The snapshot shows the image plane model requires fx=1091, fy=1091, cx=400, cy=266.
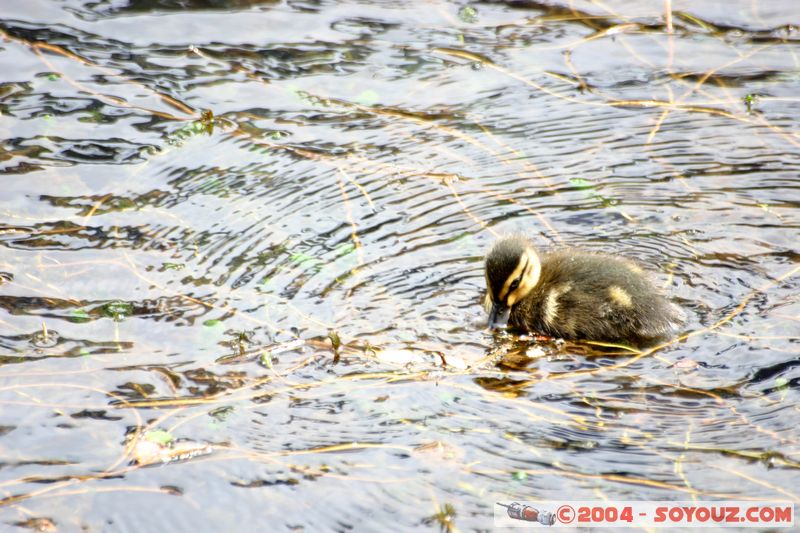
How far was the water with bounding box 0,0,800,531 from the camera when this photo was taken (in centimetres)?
395

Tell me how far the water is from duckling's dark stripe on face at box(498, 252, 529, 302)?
0.68 ft

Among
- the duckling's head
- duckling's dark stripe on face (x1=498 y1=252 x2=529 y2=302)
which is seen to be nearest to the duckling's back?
the duckling's head

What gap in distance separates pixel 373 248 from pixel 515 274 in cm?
85

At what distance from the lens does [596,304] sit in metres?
4.97

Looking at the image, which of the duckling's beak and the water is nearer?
the water

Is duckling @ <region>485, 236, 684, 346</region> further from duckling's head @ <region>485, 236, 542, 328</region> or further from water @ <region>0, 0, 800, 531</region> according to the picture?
water @ <region>0, 0, 800, 531</region>

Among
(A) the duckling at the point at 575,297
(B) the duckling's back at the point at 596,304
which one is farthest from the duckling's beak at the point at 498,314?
(B) the duckling's back at the point at 596,304

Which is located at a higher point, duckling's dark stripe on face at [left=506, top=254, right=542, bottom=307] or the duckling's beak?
duckling's dark stripe on face at [left=506, top=254, right=542, bottom=307]

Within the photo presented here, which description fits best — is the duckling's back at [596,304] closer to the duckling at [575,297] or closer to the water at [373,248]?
the duckling at [575,297]

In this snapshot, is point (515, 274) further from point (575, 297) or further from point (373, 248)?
point (373, 248)

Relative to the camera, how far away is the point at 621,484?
12.5 ft

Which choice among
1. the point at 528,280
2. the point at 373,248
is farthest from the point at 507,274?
the point at 373,248

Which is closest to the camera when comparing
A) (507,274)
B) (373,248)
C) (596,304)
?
(507,274)

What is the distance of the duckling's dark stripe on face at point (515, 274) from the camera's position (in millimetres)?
4875
